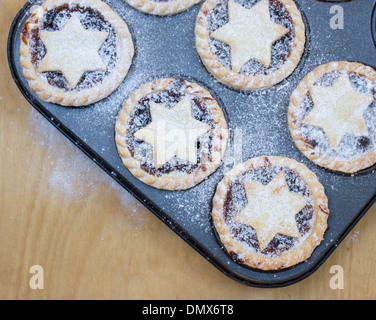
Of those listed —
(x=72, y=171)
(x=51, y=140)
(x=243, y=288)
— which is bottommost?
(x=243, y=288)

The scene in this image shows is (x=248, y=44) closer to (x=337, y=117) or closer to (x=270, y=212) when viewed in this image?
(x=337, y=117)

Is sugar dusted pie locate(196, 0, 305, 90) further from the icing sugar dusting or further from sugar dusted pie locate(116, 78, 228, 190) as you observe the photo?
the icing sugar dusting

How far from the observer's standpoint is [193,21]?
184 centimetres

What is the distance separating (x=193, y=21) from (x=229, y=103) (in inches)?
14.4

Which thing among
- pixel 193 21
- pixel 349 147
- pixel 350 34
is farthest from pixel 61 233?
pixel 350 34

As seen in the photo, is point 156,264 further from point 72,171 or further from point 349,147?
point 349,147

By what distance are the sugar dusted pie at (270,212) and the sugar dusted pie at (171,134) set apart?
0.13 metres

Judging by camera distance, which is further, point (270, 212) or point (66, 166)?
point (66, 166)

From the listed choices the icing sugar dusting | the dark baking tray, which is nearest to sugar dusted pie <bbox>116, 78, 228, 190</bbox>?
the dark baking tray

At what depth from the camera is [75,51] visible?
1.78m

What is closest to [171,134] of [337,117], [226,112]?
[226,112]

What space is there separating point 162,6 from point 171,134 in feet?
1.69

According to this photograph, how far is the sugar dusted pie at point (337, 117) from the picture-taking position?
5.86 ft

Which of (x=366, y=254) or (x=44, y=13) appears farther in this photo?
(x=366, y=254)
